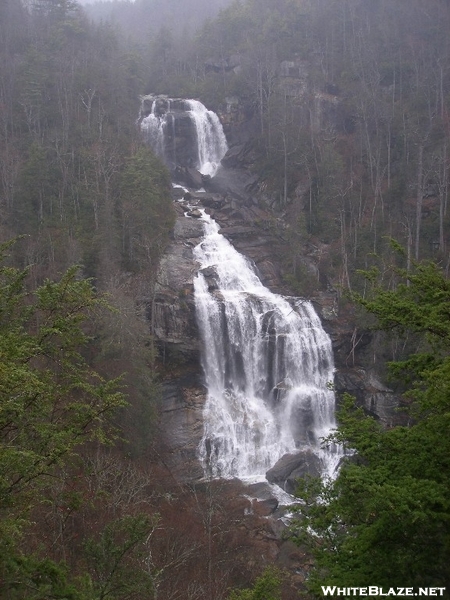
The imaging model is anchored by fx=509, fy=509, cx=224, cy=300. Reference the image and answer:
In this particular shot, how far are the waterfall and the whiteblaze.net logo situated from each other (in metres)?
38.3

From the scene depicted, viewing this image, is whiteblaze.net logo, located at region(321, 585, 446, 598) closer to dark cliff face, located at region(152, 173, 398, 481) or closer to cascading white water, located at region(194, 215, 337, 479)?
dark cliff face, located at region(152, 173, 398, 481)

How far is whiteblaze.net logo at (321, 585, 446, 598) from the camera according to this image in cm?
536

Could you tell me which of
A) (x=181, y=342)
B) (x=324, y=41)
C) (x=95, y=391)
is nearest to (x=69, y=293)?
(x=95, y=391)

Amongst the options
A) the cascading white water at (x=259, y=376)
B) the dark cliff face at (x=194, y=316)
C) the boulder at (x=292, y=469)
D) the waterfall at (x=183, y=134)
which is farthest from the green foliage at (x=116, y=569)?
the waterfall at (x=183, y=134)

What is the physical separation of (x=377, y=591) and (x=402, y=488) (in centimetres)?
109

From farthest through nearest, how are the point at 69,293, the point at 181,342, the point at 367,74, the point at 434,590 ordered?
the point at 367,74
the point at 181,342
the point at 69,293
the point at 434,590

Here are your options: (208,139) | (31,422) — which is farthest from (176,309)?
(208,139)

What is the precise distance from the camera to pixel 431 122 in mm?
38500

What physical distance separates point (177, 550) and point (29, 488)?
889 cm

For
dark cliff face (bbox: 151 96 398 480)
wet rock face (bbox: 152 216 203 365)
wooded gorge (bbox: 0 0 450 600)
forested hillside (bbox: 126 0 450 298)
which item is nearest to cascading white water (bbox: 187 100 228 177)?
wooded gorge (bbox: 0 0 450 600)

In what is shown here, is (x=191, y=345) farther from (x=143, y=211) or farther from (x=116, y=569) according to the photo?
(x=116, y=569)

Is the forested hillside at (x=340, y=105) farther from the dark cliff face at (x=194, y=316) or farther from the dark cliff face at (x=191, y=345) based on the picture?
the dark cliff face at (x=191, y=345)

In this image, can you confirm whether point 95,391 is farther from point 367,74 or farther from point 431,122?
point 367,74

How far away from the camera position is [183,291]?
2769cm
